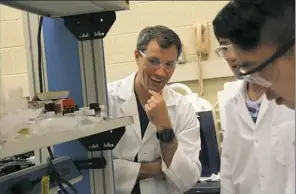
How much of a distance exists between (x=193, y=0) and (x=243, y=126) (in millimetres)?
1491

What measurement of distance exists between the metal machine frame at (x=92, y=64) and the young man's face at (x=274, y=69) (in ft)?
1.96

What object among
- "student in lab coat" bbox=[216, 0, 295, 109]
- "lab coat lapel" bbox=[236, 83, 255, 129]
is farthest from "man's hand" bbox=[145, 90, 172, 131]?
"student in lab coat" bbox=[216, 0, 295, 109]

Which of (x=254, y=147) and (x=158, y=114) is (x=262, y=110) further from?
(x=158, y=114)

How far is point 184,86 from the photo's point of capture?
2764mm

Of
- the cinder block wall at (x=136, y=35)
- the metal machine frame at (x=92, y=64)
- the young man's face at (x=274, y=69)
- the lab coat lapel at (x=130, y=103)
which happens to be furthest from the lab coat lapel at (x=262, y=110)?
the young man's face at (x=274, y=69)

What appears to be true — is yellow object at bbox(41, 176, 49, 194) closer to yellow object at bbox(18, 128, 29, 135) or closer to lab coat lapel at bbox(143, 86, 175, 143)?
yellow object at bbox(18, 128, 29, 135)

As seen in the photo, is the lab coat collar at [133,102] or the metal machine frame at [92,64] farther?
the lab coat collar at [133,102]

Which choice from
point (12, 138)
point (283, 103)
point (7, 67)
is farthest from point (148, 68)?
point (7, 67)

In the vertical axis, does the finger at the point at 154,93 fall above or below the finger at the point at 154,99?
above

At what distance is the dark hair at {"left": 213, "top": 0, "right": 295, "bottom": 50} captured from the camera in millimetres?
854

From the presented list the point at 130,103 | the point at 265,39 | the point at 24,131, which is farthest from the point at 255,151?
the point at 24,131

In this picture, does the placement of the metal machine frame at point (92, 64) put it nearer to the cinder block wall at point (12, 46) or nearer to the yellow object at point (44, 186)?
the yellow object at point (44, 186)

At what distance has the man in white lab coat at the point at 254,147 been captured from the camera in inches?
73.5

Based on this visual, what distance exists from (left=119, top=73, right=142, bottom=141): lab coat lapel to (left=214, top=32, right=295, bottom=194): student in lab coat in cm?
43
